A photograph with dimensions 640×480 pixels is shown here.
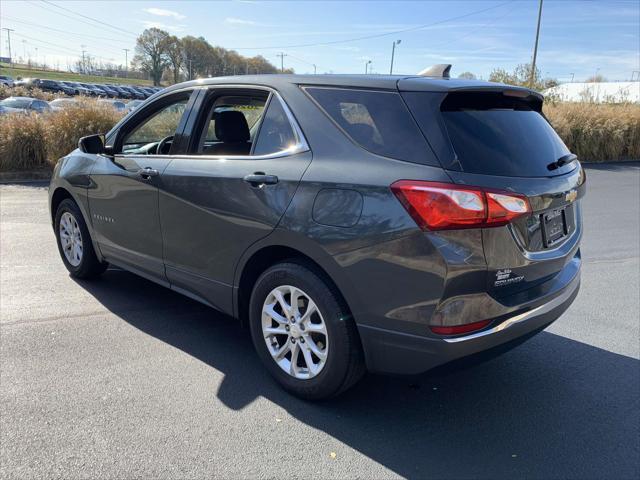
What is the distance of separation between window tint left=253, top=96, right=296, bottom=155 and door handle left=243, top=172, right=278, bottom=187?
0.18 m

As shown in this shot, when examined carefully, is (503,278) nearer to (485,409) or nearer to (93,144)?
(485,409)

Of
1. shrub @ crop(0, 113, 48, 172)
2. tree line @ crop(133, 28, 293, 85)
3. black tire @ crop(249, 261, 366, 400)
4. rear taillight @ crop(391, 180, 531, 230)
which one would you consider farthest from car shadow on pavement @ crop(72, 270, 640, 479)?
tree line @ crop(133, 28, 293, 85)

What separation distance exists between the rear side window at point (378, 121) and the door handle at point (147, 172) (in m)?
1.44

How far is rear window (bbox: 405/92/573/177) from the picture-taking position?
2.59 metres

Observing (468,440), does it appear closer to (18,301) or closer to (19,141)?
(18,301)

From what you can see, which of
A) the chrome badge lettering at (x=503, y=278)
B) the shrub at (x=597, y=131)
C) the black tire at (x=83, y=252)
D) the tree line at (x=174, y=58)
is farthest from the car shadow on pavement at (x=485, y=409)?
the tree line at (x=174, y=58)

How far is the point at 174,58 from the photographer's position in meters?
93.2

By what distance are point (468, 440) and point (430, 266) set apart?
1051mm

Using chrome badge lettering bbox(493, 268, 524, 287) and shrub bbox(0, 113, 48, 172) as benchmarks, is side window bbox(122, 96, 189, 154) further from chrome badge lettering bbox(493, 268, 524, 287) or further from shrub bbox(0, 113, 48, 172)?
shrub bbox(0, 113, 48, 172)

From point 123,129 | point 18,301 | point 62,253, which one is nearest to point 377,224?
point 123,129

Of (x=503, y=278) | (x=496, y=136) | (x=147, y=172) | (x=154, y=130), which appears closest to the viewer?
(x=503, y=278)

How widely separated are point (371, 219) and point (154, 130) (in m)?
3.24

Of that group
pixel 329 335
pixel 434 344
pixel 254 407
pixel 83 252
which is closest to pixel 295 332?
pixel 329 335

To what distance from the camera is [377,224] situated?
2.58 meters
